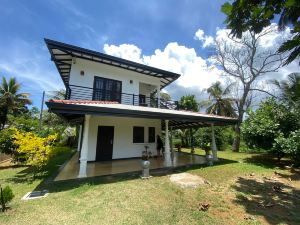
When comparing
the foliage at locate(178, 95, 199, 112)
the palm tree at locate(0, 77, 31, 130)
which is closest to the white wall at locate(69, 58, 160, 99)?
the foliage at locate(178, 95, 199, 112)

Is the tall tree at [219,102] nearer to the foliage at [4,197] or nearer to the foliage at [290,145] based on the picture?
the foliage at [290,145]

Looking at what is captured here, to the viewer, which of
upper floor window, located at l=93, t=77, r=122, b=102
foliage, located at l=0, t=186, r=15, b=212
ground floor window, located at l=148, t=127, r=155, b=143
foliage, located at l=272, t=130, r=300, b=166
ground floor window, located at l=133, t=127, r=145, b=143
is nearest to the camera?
foliage, located at l=0, t=186, r=15, b=212

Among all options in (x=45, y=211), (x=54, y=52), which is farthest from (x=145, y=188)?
(x=54, y=52)

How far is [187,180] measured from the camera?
8250mm

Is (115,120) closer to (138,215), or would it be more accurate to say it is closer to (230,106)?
(138,215)

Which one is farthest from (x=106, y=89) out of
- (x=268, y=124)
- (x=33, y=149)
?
(x=268, y=124)

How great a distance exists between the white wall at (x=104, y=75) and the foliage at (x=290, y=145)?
35.2 feet

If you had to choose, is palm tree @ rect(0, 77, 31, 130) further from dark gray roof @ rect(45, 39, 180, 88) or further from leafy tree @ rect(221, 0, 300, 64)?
leafy tree @ rect(221, 0, 300, 64)

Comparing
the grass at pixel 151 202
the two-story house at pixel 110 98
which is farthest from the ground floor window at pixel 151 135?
the grass at pixel 151 202

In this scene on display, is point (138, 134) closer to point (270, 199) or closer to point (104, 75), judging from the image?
point (104, 75)

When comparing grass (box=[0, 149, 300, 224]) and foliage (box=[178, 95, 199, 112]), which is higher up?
foliage (box=[178, 95, 199, 112])

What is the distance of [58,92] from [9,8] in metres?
21.5

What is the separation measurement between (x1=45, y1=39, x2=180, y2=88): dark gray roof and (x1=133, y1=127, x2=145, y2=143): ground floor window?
513 cm

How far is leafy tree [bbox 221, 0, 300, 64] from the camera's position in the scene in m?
4.11
